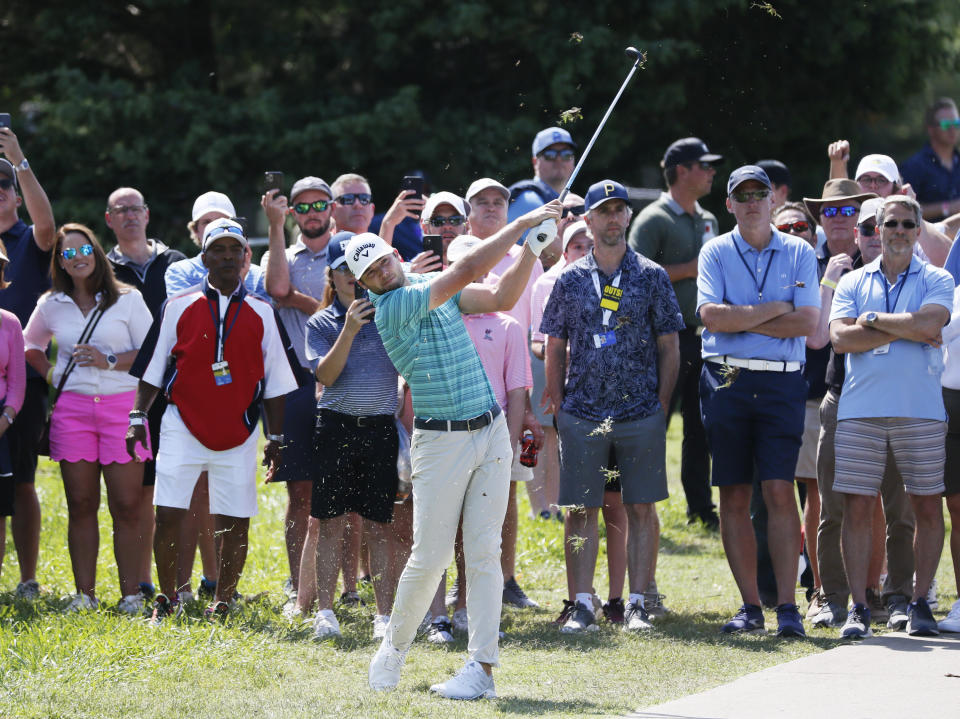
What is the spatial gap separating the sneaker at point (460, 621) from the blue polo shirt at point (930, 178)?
19.2 feet

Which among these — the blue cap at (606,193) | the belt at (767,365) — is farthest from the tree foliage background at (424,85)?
the belt at (767,365)

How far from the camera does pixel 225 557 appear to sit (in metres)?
8.17

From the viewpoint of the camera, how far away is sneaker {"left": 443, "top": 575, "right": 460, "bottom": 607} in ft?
28.0

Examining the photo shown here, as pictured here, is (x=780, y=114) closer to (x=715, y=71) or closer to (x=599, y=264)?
(x=715, y=71)

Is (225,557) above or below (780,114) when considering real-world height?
below

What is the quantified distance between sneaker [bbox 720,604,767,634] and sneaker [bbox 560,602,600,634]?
0.74m

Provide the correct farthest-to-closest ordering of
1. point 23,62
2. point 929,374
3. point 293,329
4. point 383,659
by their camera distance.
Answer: point 23,62 → point 293,329 → point 929,374 → point 383,659

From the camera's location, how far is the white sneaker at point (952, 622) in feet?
25.2

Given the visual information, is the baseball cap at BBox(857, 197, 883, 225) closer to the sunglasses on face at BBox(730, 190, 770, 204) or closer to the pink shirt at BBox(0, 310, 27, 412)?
the sunglasses on face at BBox(730, 190, 770, 204)

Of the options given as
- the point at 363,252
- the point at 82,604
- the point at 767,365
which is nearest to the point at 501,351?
the point at 767,365

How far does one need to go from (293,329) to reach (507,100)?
10195 mm

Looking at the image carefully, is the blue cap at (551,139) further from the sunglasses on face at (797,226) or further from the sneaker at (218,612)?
the sneaker at (218,612)

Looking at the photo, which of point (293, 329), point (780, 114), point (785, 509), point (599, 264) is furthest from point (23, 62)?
point (785, 509)

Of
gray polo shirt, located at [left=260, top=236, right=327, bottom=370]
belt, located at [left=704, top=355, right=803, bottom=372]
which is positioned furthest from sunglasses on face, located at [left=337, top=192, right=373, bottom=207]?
belt, located at [left=704, top=355, right=803, bottom=372]
